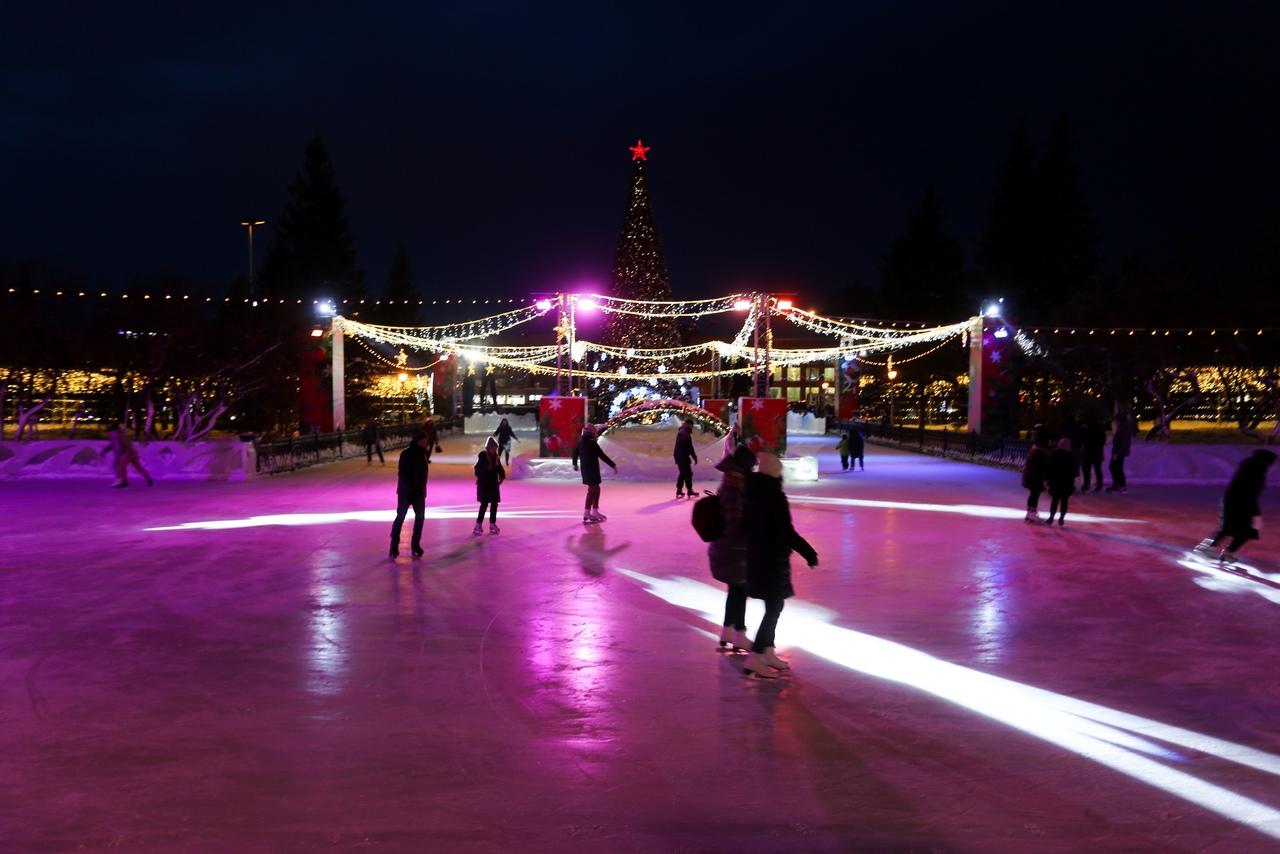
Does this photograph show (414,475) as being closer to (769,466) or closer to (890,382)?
(769,466)

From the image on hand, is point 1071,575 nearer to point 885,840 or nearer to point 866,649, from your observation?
point 866,649

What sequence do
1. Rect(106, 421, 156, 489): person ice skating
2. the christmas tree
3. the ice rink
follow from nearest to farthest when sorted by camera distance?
the ice rink
Rect(106, 421, 156, 489): person ice skating
the christmas tree

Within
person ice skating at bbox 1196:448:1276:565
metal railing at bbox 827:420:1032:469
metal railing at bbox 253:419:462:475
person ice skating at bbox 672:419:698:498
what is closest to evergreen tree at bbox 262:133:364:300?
metal railing at bbox 253:419:462:475

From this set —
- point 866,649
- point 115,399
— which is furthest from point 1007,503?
point 115,399

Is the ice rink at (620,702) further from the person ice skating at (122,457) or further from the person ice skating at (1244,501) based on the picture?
the person ice skating at (122,457)

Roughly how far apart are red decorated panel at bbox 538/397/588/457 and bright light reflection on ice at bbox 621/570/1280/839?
16.9 meters

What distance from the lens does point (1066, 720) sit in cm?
593

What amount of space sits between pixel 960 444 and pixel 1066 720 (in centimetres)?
2673

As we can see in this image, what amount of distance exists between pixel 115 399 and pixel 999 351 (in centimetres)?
2703

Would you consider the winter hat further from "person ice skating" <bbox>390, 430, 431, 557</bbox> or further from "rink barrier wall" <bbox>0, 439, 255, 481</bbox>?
"rink barrier wall" <bbox>0, 439, 255, 481</bbox>

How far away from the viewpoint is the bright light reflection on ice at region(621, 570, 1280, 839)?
4840mm

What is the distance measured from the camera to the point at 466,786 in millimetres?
4863

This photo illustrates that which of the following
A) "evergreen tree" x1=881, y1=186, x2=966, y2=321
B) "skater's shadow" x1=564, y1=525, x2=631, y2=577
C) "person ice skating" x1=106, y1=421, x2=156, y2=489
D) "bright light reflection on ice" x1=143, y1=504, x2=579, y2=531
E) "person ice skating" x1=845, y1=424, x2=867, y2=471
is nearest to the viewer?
"skater's shadow" x1=564, y1=525, x2=631, y2=577

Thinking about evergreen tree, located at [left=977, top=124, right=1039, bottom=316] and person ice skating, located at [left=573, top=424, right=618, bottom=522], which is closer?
person ice skating, located at [left=573, top=424, right=618, bottom=522]
